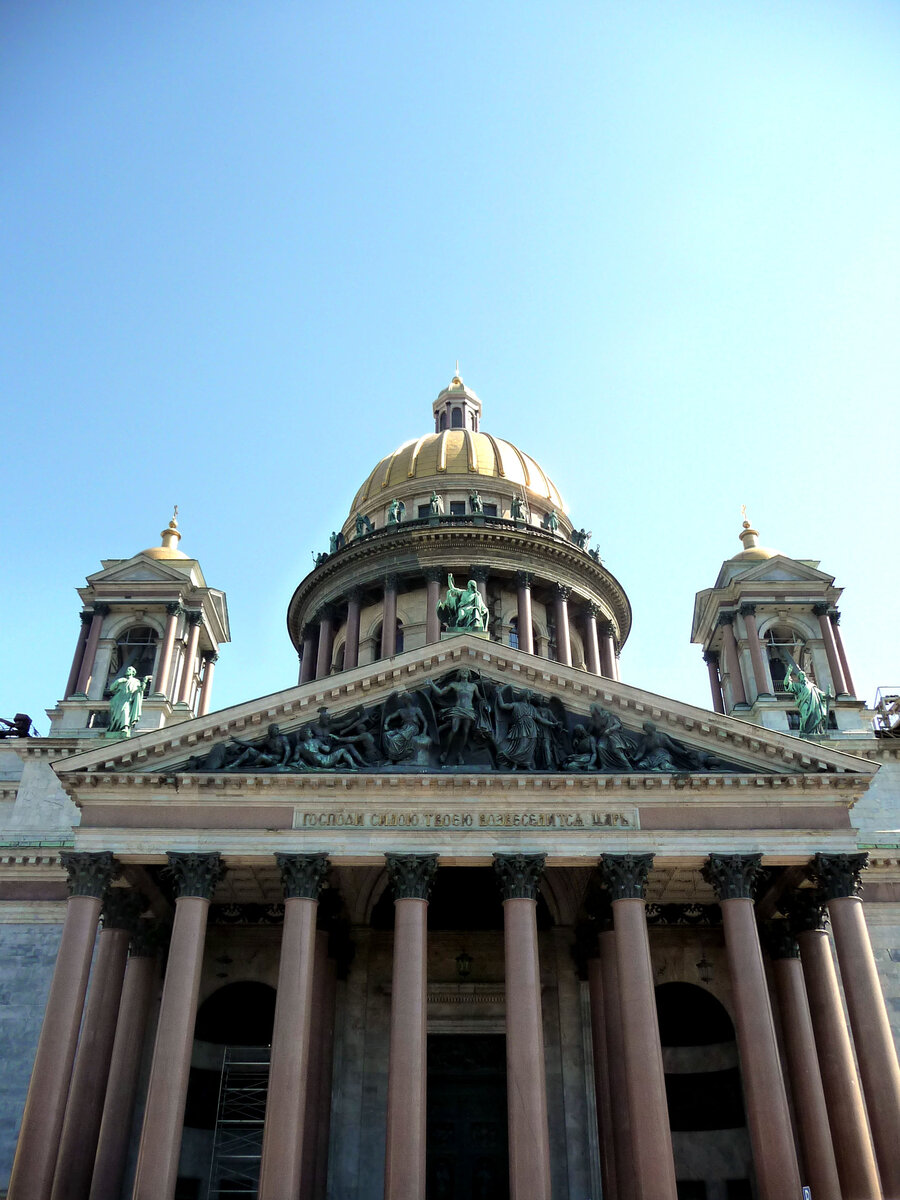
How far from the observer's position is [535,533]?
1828 inches

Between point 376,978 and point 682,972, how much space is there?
28.9 feet

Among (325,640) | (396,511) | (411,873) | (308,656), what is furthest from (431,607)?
(411,873)

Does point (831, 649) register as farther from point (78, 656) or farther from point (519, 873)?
point (78, 656)

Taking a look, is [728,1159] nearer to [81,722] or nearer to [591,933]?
[591,933]

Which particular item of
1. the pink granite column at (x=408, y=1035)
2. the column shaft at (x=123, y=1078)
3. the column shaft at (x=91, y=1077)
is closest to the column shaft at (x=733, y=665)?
the pink granite column at (x=408, y=1035)

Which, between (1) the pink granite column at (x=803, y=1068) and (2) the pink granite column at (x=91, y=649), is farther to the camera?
(2) the pink granite column at (x=91, y=649)

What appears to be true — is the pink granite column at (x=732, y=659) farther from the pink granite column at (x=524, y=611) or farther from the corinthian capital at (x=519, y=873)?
the corinthian capital at (x=519, y=873)

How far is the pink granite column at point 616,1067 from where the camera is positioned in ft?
81.9

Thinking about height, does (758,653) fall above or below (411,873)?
above

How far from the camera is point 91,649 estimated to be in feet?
124

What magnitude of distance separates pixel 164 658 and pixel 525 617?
1490 cm

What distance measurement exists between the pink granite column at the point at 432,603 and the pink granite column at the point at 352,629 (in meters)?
3.08

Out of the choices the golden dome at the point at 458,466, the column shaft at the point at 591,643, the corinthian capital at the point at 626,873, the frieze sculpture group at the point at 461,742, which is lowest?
the corinthian capital at the point at 626,873

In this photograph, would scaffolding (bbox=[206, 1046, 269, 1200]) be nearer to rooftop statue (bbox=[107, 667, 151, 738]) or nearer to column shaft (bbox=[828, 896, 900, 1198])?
rooftop statue (bbox=[107, 667, 151, 738])
